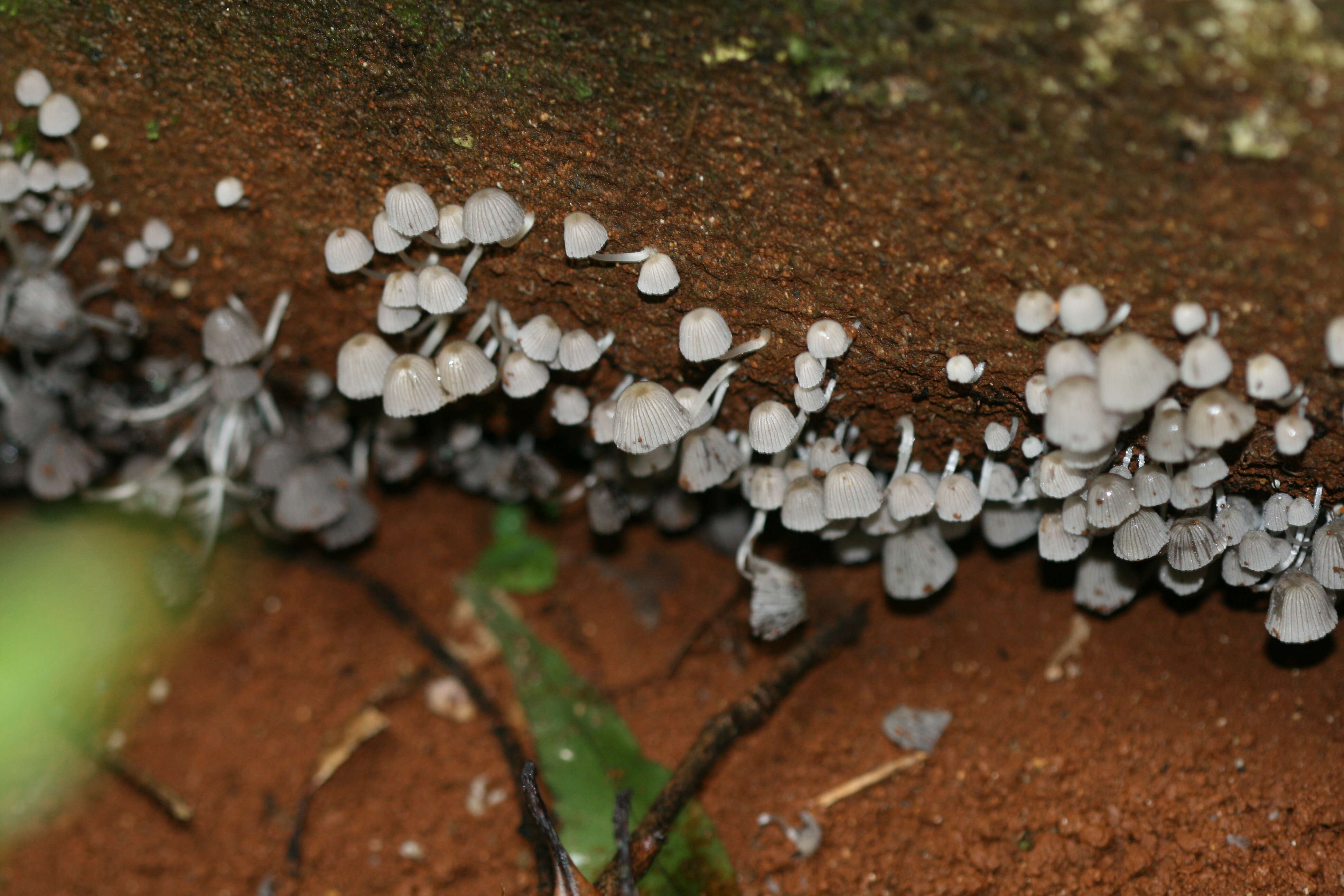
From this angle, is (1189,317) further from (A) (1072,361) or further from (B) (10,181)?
(B) (10,181)

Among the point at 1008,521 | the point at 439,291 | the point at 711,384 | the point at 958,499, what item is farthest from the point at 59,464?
the point at 1008,521

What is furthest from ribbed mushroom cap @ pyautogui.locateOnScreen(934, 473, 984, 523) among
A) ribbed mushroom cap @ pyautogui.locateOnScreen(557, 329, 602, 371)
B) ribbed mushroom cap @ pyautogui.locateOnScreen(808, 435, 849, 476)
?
ribbed mushroom cap @ pyautogui.locateOnScreen(557, 329, 602, 371)

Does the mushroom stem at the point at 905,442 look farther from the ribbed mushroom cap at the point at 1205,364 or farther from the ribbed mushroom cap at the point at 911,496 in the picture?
the ribbed mushroom cap at the point at 1205,364

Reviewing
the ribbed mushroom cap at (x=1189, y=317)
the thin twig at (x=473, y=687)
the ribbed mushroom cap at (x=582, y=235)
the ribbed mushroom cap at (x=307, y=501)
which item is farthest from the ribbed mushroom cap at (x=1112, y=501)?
the ribbed mushroom cap at (x=307, y=501)

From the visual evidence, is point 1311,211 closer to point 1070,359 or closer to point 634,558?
point 1070,359

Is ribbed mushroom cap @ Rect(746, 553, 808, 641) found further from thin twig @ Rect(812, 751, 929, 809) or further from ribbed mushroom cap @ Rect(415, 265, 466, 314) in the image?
ribbed mushroom cap @ Rect(415, 265, 466, 314)
